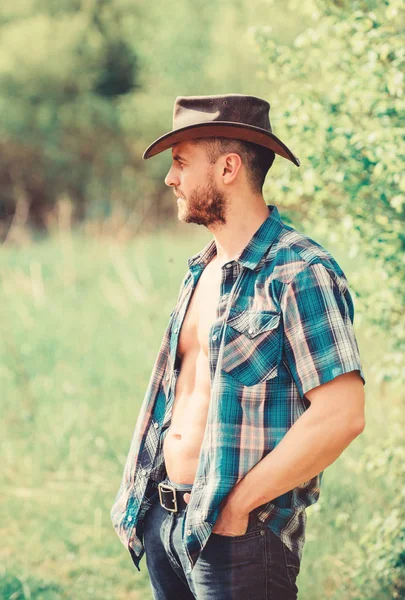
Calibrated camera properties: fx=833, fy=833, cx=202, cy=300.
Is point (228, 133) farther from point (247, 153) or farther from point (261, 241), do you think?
point (261, 241)

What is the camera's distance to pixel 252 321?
2.47 metres

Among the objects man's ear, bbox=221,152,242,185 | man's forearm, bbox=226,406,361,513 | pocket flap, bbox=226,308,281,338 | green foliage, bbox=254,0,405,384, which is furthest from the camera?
green foliage, bbox=254,0,405,384

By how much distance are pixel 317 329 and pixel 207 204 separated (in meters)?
0.60

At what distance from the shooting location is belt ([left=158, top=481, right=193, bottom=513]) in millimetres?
2635

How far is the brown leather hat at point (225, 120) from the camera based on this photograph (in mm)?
2643

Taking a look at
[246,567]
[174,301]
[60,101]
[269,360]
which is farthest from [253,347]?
[60,101]

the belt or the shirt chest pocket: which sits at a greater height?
the shirt chest pocket

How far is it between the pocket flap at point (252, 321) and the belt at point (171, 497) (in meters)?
0.54

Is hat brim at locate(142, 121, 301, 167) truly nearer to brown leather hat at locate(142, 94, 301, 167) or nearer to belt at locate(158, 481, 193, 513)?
brown leather hat at locate(142, 94, 301, 167)

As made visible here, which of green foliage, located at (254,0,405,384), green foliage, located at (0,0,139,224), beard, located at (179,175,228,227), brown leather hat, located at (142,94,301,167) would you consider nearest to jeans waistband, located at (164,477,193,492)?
beard, located at (179,175,228,227)

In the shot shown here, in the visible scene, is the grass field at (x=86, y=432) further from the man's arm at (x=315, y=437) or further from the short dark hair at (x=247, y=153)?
the man's arm at (x=315, y=437)

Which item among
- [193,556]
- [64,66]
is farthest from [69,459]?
[64,66]

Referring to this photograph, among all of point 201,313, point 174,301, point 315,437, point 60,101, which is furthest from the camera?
point 60,101

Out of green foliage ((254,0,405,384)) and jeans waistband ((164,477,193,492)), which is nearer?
jeans waistband ((164,477,193,492))
